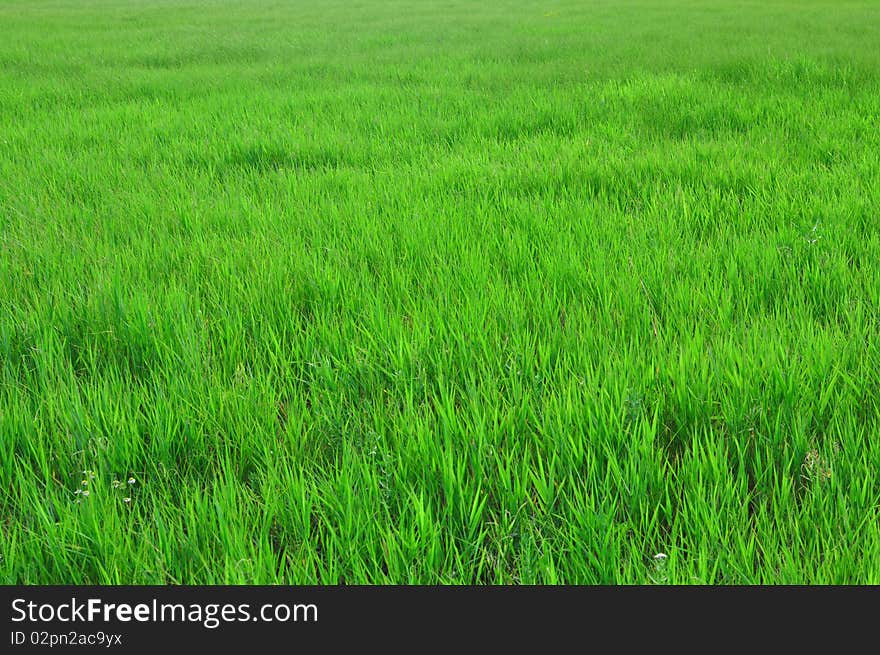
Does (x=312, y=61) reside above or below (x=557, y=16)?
below

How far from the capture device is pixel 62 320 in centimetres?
210

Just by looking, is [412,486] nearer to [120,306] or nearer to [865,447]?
[865,447]

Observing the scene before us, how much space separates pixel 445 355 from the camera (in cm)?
183

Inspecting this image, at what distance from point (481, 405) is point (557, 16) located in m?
16.7

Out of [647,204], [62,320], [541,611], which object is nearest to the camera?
[541,611]

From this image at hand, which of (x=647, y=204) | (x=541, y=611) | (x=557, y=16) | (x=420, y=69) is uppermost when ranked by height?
(x=557, y=16)

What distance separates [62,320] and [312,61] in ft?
26.6

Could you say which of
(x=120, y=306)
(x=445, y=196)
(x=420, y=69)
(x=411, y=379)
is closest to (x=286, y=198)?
(x=445, y=196)

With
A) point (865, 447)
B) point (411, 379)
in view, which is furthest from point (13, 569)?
point (865, 447)

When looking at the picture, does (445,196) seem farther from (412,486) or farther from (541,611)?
(541,611)

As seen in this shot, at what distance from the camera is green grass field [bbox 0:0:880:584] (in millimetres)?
1194

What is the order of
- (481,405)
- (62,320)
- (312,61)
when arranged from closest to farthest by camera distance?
(481,405)
(62,320)
(312,61)

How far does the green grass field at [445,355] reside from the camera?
3.92 ft

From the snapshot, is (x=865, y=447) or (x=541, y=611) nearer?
(x=541, y=611)
